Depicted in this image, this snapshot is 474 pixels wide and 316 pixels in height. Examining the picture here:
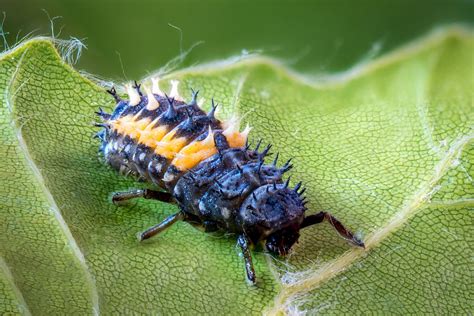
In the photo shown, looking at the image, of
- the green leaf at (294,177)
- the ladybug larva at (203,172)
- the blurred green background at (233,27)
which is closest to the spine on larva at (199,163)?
the ladybug larva at (203,172)

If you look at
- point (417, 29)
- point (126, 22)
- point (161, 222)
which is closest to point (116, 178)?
point (161, 222)

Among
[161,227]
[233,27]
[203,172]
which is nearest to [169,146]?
[203,172]

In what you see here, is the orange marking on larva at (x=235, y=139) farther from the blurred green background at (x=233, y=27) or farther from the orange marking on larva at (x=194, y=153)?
the blurred green background at (x=233, y=27)

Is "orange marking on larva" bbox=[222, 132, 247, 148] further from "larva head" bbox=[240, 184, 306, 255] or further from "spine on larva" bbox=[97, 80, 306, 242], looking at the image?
"larva head" bbox=[240, 184, 306, 255]

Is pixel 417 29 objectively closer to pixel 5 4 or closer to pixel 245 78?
pixel 245 78

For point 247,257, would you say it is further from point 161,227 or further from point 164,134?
point 164,134
